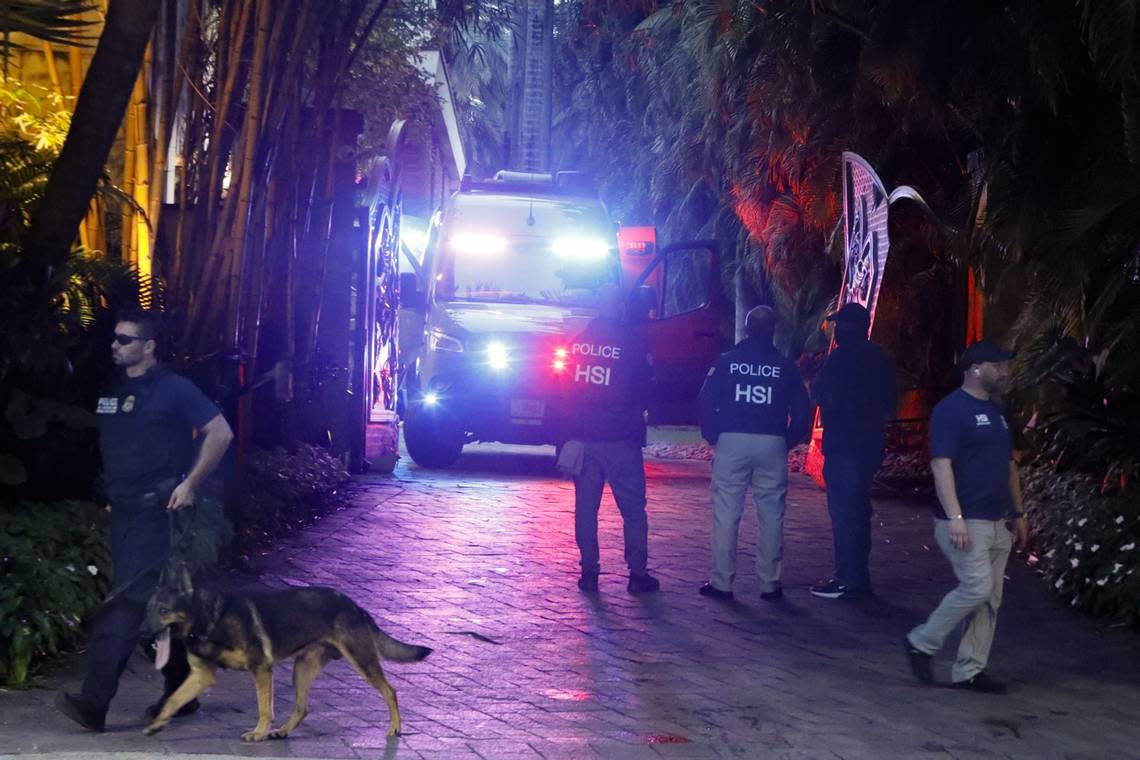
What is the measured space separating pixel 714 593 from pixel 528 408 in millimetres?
6565

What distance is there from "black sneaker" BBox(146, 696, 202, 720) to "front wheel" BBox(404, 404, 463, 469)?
10.4 metres

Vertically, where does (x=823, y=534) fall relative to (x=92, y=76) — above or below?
below

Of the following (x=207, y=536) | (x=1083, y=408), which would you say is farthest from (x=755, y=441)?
(x=207, y=536)

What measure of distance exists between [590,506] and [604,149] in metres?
27.1

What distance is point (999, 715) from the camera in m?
7.54

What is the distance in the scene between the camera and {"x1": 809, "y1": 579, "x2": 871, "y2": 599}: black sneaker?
1086cm

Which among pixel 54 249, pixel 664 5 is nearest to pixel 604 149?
pixel 664 5

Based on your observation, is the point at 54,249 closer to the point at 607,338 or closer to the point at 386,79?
the point at 607,338

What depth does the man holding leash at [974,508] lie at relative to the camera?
791 centimetres

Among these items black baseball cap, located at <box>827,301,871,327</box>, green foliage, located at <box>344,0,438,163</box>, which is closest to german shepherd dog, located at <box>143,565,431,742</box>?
black baseball cap, located at <box>827,301,871,327</box>

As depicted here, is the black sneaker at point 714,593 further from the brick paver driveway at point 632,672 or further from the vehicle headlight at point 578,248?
the vehicle headlight at point 578,248

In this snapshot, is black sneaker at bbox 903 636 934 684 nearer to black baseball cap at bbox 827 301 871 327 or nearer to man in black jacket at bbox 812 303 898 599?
man in black jacket at bbox 812 303 898 599

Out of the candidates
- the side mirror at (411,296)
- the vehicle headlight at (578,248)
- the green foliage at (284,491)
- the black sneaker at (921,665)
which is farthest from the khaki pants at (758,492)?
the vehicle headlight at (578,248)

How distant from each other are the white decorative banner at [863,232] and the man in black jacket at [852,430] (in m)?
2.70
